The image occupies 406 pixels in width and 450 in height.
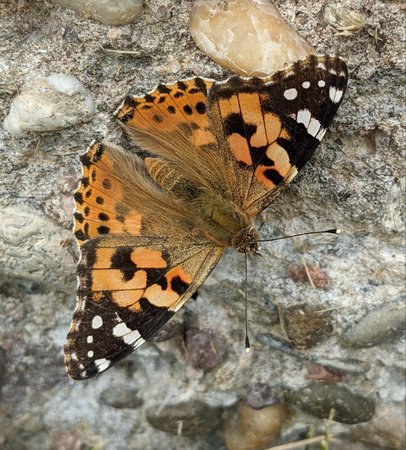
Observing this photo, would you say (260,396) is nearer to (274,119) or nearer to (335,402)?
(335,402)

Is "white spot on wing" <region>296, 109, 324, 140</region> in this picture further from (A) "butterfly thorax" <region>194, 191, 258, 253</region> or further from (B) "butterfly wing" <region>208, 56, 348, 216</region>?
(A) "butterfly thorax" <region>194, 191, 258, 253</region>

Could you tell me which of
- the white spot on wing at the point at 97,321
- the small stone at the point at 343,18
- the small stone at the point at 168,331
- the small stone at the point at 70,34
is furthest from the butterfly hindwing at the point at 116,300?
Answer: the small stone at the point at 343,18

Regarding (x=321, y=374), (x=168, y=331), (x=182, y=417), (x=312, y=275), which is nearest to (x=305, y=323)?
(x=312, y=275)

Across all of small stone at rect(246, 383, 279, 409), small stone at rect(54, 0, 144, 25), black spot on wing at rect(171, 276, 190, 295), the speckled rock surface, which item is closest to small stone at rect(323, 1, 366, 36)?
the speckled rock surface

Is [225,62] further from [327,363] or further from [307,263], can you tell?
[327,363]

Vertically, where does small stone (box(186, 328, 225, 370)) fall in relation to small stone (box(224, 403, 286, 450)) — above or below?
above
